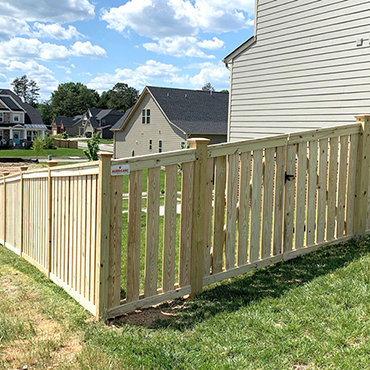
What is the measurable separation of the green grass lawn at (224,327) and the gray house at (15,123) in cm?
5127

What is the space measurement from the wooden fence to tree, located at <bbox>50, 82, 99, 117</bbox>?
102 metres

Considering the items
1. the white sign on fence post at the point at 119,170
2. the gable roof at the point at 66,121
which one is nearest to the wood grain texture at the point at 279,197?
the white sign on fence post at the point at 119,170

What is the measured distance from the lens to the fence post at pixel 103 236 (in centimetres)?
387

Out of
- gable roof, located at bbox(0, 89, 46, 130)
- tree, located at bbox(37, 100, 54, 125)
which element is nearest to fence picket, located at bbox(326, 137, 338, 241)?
gable roof, located at bbox(0, 89, 46, 130)

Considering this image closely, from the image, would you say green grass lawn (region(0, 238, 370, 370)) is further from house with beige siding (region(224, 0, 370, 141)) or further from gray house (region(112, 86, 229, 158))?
gray house (region(112, 86, 229, 158))

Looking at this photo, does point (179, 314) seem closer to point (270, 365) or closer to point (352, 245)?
point (270, 365)

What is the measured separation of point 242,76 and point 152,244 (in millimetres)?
9147

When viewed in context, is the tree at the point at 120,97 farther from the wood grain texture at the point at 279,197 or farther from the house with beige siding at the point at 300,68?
the wood grain texture at the point at 279,197

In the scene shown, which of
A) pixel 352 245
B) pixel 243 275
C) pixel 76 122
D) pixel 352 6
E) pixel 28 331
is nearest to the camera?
pixel 28 331

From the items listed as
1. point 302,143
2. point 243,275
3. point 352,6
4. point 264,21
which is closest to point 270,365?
point 243,275

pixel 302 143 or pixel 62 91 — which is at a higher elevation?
pixel 62 91

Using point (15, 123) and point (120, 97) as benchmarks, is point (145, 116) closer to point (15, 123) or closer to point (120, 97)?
point (15, 123)

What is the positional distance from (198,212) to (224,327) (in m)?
1.23

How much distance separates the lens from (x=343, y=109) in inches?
370
